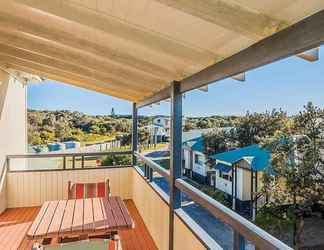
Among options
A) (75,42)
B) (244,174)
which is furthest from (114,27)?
(244,174)

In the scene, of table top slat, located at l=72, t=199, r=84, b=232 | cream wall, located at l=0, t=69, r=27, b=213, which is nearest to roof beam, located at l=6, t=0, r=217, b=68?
table top slat, located at l=72, t=199, r=84, b=232

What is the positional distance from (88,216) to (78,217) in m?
0.11

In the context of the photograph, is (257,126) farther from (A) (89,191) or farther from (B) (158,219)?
(A) (89,191)

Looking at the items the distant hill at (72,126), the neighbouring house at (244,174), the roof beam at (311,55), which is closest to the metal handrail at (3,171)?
the distant hill at (72,126)

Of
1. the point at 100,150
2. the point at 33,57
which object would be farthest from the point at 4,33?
the point at 100,150

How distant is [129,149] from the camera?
707cm

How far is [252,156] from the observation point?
2.29m

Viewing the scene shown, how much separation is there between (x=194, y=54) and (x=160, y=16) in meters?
0.59

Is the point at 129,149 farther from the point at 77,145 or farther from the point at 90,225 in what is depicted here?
the point at 90,225

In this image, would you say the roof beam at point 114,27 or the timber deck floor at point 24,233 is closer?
the roof beam at point 114,27

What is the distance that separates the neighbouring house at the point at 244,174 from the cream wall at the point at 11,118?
4693mm

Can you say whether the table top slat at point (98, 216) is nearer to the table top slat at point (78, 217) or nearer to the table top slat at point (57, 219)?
the table top slat at point (78, 217)

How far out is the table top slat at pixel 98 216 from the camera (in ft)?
9.71

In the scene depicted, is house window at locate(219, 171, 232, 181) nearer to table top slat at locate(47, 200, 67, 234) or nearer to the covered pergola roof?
the covered pergola roof
